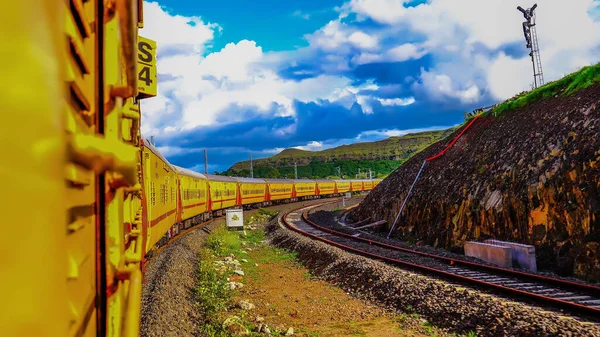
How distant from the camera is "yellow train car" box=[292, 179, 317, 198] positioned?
5495 centimetres

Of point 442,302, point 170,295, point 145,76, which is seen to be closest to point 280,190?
point 170,295

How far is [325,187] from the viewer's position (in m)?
63.8

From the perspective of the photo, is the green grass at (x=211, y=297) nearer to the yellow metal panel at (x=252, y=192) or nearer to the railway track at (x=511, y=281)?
the railway track at (x=511, y=281)

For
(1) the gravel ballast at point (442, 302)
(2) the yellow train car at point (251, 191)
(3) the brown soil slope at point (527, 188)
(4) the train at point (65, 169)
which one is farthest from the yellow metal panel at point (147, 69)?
(2) the yellow train car at point (251, 191)

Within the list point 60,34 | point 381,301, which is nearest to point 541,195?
point 381,301

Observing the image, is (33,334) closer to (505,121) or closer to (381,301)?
(381,301)

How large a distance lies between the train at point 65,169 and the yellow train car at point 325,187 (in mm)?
59563

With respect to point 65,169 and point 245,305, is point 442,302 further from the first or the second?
point 65,169

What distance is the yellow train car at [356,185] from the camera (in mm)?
69312

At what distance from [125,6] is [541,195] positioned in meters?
13.3

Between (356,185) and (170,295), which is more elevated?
(356,185)

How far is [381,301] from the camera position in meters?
10.0

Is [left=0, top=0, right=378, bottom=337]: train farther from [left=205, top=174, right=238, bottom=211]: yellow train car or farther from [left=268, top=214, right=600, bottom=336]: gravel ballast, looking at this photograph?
[left=205, top=174, right=238, bottom=211]: yellow train car

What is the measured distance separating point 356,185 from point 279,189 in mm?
23037
